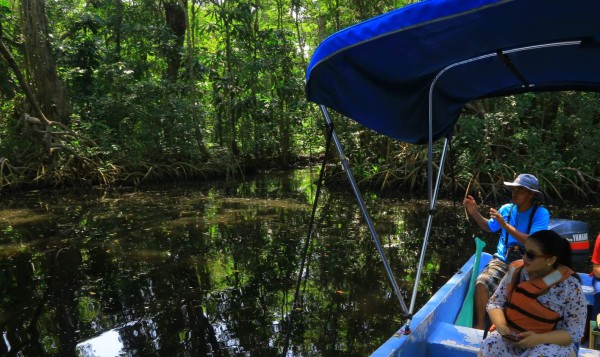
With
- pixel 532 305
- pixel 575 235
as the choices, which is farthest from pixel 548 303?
pixel 575 235

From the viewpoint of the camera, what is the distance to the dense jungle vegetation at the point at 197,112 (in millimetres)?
10016

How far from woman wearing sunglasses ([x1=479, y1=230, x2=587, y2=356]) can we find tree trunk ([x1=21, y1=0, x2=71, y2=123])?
11.9 m

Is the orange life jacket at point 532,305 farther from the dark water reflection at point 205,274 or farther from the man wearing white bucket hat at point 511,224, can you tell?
the dark water reflection at point 205,274

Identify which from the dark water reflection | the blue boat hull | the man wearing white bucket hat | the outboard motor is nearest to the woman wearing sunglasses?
the blue boat hull

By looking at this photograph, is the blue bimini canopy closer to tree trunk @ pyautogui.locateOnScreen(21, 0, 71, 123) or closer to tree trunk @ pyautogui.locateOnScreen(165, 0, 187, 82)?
tree trunk @ pyautogui.locateOnScreen(21, 0, 71, 123)

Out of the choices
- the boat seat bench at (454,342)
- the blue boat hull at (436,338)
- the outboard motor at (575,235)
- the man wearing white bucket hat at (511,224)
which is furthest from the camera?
the outboard motor at (575,235)

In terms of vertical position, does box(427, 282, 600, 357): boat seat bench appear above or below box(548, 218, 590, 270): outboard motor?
below

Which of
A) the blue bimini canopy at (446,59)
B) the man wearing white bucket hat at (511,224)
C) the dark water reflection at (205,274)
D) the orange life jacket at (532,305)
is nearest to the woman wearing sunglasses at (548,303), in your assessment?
the orange life jacket at (532,305)

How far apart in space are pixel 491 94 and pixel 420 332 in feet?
5.98

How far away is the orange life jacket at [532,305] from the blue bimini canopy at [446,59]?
113 cm

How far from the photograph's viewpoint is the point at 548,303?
2.22 meters

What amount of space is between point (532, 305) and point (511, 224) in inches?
50.7

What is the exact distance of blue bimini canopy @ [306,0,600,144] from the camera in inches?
75.7

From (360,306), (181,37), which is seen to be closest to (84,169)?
(181,37)
